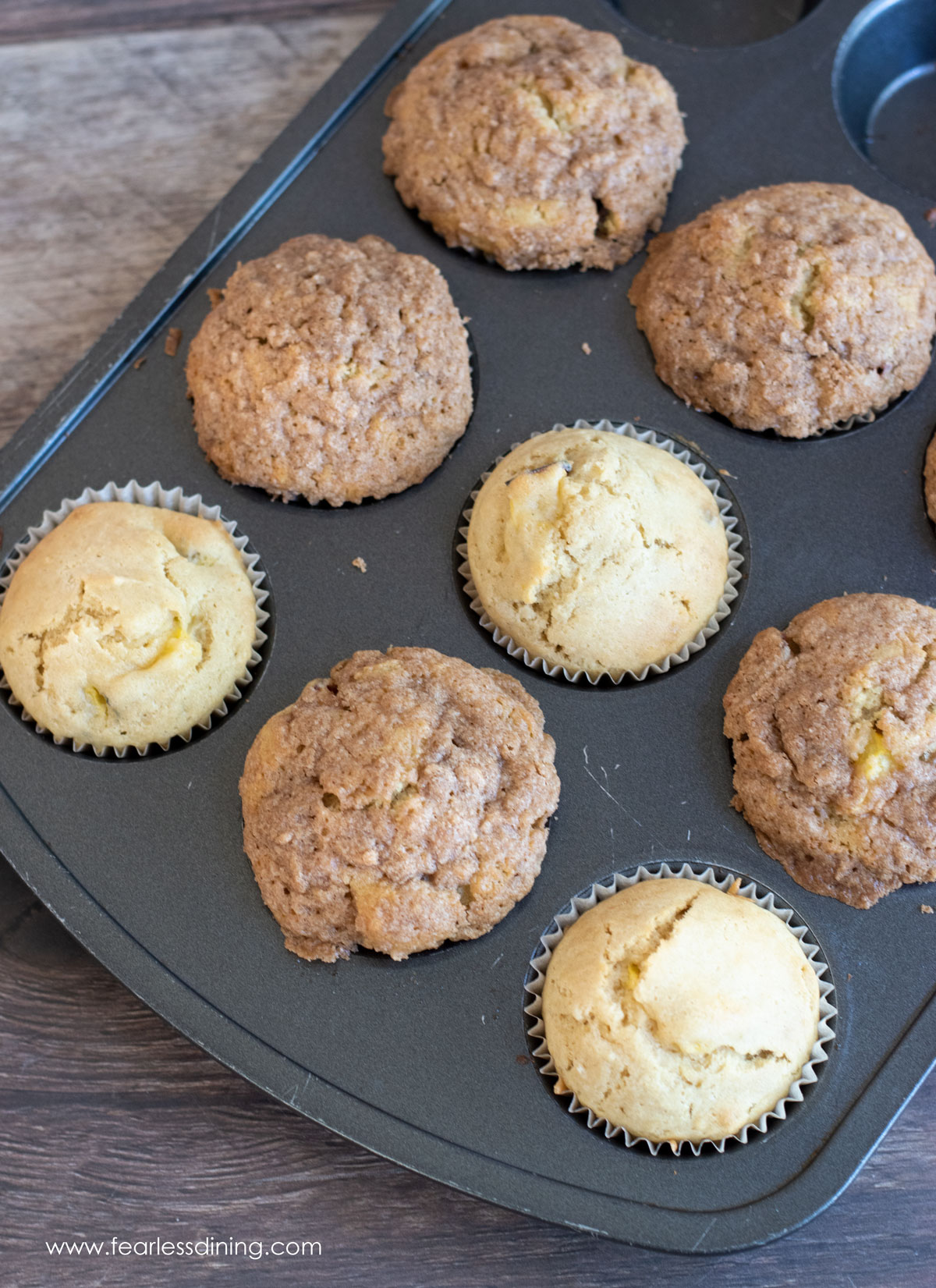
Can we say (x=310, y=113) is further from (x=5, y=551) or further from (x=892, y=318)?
(x=892, y=318)

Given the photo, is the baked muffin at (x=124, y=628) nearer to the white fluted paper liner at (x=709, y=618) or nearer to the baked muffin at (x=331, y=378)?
the baked muffin at (x=331, y=378)

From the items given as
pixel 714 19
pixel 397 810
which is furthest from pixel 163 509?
pixel 714 19

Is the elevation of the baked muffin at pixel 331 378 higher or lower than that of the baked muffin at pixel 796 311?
higher

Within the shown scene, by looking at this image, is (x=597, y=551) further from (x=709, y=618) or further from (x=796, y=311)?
(x=796, y=311)

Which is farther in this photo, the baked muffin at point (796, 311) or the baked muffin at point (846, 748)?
→ the baked muffin at point (796, 311)

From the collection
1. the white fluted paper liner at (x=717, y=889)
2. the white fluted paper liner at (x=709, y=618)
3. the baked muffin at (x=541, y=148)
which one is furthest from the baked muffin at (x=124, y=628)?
the baked muffin at (x=541, y=148)

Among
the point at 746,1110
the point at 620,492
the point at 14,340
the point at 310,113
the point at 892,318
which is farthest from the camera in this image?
the point at 14,340

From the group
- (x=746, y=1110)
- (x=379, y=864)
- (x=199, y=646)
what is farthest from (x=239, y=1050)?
(x=746, y=1110)
